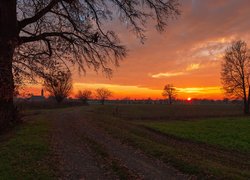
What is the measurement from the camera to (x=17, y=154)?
43.0ft

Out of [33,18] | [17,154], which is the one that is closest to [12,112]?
[33,18]

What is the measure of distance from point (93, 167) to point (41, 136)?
7173 mm

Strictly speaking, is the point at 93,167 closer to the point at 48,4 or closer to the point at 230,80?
the point at 48,4

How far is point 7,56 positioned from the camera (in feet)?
64.3

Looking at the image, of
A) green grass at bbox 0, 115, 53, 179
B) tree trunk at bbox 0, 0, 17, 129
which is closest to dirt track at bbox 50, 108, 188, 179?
green grass at bbox 0, 115, 53, 179

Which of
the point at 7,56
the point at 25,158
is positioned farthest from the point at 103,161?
the point at 7,56

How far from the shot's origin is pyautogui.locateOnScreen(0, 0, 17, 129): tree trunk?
1891 cm

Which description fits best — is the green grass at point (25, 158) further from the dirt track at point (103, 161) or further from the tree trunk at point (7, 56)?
the tree trunk at point (7, 56)

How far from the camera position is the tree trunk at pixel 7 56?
62.0 ft

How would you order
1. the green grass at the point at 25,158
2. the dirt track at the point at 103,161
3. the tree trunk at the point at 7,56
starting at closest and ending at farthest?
1. the green grass at the point at 25,158
2. the dirt track at the point at 103,161
3. the tree trunk at the point at 7,56

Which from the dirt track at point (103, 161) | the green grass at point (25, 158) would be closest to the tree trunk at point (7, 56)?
the green grass at point (25, 158)

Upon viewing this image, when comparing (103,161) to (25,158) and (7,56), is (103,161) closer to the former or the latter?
(25,158)

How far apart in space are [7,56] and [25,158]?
9.02 metres

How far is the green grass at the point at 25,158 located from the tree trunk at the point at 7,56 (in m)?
3.37
